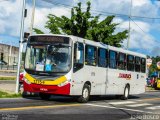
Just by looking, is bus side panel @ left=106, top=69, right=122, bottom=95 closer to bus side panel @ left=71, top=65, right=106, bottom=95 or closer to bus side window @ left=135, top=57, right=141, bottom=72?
bus side panel @ left=71, top=65, right=106, bottom=95

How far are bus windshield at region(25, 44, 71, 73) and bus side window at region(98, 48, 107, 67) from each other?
318cm

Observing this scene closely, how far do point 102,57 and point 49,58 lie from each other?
3.99 m

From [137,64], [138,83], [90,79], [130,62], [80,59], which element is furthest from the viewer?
[138,83]

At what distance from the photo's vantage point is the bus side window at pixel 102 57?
2248 cm

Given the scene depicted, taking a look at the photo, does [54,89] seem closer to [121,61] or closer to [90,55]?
[90,55]

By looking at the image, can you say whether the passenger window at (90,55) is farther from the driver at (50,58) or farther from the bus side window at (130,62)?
the bus side window at (130,62)

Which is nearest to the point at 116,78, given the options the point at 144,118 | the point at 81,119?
the point at 144,118

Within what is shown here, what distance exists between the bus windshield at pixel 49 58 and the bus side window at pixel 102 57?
3.18m

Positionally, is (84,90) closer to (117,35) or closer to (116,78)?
(116,78)

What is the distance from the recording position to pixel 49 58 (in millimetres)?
19719

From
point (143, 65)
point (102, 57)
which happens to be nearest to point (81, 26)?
point (143, 65)

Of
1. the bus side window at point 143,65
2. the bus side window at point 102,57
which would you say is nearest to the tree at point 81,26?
the bus side window at point 143,65

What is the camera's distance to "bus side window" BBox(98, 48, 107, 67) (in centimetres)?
2248

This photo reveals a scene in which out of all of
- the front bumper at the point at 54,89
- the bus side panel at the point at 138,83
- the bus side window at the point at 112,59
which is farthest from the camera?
the bus side panel at the point at 138,83
